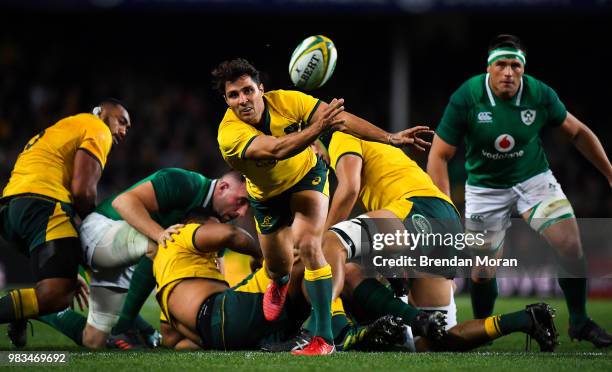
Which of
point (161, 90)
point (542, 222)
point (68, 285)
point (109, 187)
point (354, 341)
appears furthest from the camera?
point (161, 90)

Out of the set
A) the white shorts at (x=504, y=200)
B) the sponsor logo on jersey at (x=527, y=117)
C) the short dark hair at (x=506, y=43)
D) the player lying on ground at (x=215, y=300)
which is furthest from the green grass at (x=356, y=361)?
the short dark hair at (x=506, y=43)

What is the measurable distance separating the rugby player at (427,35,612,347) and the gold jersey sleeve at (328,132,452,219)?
45 cm

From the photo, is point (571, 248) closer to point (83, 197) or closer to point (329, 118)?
point (329, 118)

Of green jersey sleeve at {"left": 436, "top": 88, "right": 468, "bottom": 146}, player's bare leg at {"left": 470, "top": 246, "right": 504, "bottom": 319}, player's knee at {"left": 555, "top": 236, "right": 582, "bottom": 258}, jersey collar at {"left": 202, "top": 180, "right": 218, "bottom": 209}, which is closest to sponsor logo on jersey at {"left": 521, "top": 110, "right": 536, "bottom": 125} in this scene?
green jersey sleeve at {"left": 436, "top": 88, "right": 468, "bottom": 146}

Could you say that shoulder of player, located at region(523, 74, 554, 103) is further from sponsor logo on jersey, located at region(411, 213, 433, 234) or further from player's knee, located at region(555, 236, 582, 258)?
sponsor logo on jersey, located at region(411, 213, 433, 234)

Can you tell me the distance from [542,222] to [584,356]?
156cm

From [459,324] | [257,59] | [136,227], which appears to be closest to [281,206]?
[136,227]

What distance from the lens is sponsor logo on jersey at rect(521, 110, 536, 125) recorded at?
654 centimetres

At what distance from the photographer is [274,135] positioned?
5.54 meters

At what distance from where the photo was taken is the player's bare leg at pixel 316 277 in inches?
199

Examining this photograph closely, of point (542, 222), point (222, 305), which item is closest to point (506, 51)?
point (542, 222)

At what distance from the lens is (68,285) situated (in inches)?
Result: 228

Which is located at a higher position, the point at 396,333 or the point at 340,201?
the point at 340,201

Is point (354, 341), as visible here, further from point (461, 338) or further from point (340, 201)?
point (340, 201)
